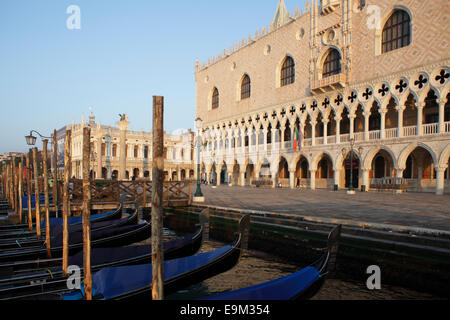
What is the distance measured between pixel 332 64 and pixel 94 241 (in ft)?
61.5

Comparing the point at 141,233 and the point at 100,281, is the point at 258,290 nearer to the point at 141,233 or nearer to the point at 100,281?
the point at 100,281

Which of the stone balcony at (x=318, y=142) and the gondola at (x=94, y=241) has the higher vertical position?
the stone balcony at (x=318, y=142)

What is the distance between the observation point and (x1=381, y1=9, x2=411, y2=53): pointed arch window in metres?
16.4

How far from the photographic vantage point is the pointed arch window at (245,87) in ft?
91.4

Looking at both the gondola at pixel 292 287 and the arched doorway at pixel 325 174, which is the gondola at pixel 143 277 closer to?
the gondola at pixel 292 287

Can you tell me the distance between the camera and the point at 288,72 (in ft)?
77.9

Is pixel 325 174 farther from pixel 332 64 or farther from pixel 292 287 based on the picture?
pixel 292 287

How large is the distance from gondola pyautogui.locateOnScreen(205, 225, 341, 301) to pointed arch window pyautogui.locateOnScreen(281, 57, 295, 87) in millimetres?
20917

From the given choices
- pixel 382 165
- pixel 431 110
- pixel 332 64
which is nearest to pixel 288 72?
pixel 332 64

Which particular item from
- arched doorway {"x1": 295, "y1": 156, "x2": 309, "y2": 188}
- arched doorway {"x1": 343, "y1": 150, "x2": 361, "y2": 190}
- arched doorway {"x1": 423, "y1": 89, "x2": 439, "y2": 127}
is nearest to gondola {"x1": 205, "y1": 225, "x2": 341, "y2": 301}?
arched doorway {"x1": 423, "y1": 89, "x2": 439, "y2": 127}

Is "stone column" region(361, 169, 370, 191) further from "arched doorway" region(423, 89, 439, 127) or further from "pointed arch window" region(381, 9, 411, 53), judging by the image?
"pointed arch window" region(381, 9, 411, 53)

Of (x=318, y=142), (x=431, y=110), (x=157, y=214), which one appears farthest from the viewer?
(x=318, y=142)

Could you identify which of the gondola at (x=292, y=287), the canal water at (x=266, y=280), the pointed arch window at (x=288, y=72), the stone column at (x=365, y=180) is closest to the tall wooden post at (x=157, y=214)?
the gondola at (x=292, y=287)

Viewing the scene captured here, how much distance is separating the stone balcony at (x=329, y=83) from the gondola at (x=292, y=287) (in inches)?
651
